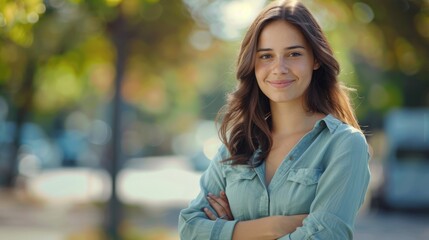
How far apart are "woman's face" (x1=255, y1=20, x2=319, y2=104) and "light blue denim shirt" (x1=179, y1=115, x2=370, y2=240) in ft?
0.60

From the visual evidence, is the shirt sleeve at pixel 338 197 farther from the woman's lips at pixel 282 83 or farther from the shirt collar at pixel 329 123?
the woman's lips at pixel 282 83

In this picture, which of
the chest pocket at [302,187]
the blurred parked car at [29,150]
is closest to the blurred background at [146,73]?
the blurred parked car at [29,150]

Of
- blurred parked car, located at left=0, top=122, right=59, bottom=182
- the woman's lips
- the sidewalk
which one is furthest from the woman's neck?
Answer: blurred parked car, located at left=0, top=122, right=59, bottom=182

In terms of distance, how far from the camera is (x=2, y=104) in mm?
35875

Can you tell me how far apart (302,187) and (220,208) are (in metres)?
0.43

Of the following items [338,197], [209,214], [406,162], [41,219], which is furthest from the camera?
[406,162]

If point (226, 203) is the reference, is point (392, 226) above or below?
below

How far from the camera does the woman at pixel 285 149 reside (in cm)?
305

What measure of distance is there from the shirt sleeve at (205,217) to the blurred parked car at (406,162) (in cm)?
1636

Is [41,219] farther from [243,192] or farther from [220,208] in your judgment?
[243,192]

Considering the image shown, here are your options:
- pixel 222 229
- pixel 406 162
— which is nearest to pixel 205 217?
pixel 222 229

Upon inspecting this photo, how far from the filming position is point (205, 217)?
11.3ft

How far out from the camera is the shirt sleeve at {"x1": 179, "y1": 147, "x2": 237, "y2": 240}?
131 inches

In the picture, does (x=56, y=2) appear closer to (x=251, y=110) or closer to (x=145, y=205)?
(x=145, y=205)
